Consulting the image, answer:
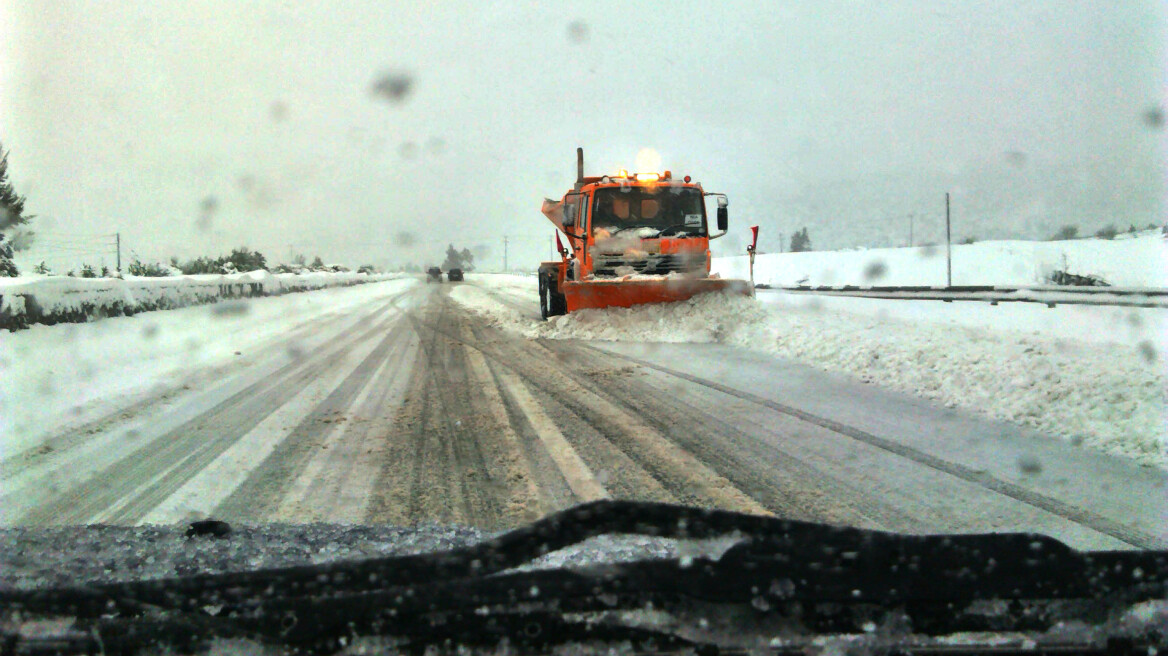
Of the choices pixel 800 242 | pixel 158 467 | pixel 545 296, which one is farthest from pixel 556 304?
pixel 800 242

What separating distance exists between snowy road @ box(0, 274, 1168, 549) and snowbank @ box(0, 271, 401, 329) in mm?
6445

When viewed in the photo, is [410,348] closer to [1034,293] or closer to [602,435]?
[602,435]

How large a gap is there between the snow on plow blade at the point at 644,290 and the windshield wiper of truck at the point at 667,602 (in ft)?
37.5

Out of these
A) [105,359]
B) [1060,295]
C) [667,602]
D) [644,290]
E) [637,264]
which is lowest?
[105,359]

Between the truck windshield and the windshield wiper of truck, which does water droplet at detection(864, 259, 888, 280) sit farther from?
the windshield wiper of truck

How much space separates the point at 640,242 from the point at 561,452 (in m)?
9.30

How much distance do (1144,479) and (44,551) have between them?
5.41 metres

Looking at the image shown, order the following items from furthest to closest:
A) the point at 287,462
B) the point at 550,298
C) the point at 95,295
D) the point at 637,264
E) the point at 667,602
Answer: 1. the point at 550,298
2. the point at 95,295
3. the point at 637,264
4. the point at 287,462
5. the point at 667,602

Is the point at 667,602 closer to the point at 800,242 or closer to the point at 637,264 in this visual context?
the point at 637,264

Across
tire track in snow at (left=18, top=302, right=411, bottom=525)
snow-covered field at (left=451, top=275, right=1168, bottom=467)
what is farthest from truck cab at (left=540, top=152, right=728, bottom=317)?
tire track in snow at (left=18, top=302, right=411, bottom=525)

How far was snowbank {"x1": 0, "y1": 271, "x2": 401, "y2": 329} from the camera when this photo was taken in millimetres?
12234

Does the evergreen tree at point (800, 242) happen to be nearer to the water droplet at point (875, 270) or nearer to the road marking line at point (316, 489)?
the water droplet at point (875, 270)

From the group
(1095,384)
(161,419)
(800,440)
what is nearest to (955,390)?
(1095,384)

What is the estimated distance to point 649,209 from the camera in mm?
14094
